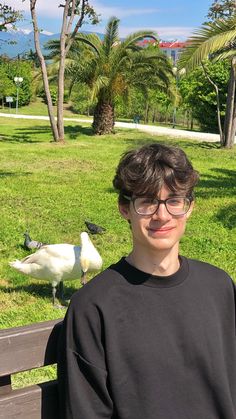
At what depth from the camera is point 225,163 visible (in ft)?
47.8

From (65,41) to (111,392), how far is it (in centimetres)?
1778

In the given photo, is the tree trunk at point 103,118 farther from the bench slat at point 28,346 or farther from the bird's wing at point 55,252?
the bench slat at point 28,346

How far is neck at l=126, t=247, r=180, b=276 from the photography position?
1.71 m

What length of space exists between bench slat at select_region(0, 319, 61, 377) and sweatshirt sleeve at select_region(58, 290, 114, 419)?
193 millimetres

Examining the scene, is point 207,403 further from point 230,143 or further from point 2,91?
point 2,91

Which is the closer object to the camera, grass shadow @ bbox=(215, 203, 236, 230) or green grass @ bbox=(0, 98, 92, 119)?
grass shadow @ bbox=(215, 203, 236, 230)

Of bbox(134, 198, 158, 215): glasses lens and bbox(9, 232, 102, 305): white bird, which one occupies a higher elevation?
bbox(134, 198, 158, 215): glasses lens

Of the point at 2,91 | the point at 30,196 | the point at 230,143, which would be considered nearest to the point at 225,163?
the point at 230,143

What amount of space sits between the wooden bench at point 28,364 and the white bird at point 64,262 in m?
2.38

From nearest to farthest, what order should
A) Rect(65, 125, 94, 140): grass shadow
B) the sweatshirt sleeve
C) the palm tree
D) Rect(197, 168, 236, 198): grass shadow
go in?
the sweatshirt sleeve < Rect(197, 168, 236, 198): grass shadow < the palm tree < Rect(65, 125, 94, 140): grass shadow

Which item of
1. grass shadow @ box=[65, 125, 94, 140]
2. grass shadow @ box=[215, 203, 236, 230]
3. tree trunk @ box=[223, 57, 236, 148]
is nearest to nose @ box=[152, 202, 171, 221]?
grass shadow @ box=[215, 203, 236, 230]

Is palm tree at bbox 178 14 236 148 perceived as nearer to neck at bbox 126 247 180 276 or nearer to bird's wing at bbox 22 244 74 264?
bird's wing at bbox 22 244 74 264

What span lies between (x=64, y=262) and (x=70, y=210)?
411cm

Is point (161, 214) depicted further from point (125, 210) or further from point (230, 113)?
point (230, 113)
